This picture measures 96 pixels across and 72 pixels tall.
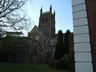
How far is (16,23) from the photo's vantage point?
12.6m

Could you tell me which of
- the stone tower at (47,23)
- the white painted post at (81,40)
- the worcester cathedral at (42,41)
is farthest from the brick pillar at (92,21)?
the stone tower at (47,23)

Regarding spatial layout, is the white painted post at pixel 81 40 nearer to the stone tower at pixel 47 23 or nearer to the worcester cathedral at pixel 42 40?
the worcester cathedral at pixel 42 40

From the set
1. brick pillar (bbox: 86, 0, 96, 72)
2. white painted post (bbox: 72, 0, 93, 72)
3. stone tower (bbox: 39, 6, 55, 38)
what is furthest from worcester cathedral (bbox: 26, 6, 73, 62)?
brick pillar (bbox: 86, 0, 96, 72)

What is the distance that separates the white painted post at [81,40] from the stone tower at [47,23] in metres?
44.6

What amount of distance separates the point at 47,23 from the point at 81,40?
47.6 meters

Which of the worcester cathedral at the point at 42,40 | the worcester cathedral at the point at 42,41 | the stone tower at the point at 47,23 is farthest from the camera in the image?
the stone tower at the point at 47,23

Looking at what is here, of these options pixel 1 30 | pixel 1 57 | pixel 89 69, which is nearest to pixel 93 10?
pixel 89 69

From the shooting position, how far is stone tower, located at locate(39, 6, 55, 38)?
48281 millimetres

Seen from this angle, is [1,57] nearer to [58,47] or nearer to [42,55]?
[42,55]

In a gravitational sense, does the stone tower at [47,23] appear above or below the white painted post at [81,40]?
above

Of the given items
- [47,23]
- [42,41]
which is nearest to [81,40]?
[42,41]

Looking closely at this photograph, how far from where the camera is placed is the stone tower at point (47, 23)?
158 feet

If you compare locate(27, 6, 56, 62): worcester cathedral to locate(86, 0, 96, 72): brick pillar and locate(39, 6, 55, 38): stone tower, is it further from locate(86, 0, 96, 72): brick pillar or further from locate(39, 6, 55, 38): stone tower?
locate(86, 0, 96, 72): brick pillar

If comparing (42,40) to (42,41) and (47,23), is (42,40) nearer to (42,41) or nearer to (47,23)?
(42,41)
